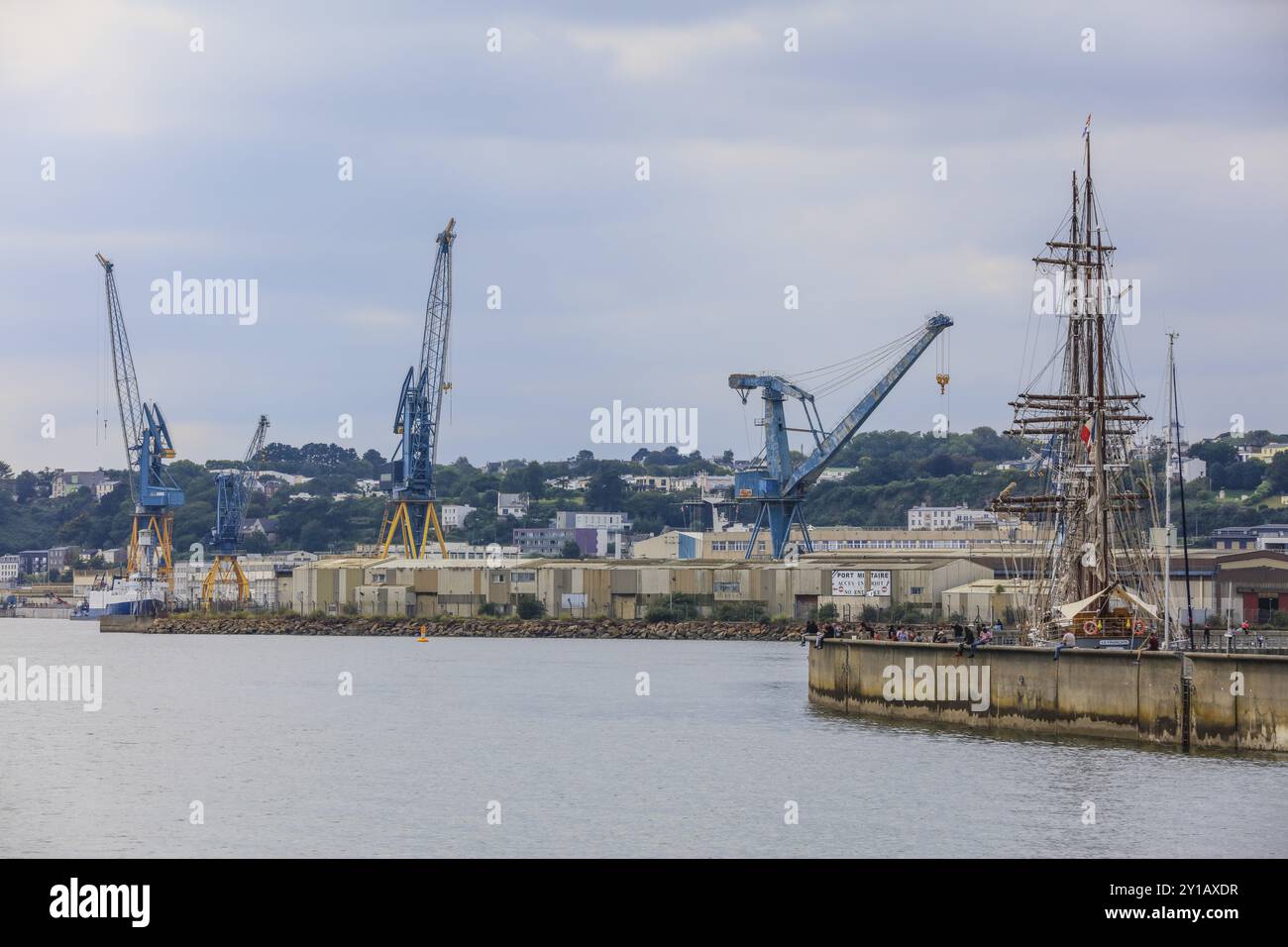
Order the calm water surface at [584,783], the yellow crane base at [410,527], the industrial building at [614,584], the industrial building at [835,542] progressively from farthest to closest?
the yellow crane base at [410,527] < the industrial building at [835,542] < the industrial building at [614,584] < the calm water surface at [584,783]

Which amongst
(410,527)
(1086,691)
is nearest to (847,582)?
(410,527)

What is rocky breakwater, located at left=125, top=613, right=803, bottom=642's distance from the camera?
13225 centimetres

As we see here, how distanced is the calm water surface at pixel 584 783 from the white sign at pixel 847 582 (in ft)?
177

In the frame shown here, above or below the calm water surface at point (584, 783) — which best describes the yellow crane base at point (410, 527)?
above

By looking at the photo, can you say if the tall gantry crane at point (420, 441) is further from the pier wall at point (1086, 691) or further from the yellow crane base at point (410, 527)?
the pier wall at point (1086, 691)

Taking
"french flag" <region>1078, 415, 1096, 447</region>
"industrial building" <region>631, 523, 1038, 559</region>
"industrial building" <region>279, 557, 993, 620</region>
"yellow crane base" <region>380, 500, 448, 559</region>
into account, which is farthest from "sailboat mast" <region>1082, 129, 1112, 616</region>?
"yellow crane base" <region>380, 500, 448, 559</region>

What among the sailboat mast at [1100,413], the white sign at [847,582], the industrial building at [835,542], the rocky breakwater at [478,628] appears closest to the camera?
the sailboat mast at [1100,413]

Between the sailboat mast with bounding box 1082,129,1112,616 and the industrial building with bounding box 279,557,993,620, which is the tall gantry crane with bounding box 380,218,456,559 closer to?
the industrial building with bounding box 279,557,993,620

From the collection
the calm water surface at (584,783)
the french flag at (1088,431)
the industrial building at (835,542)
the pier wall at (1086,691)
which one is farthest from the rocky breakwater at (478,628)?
the pier wall at (1086,691)

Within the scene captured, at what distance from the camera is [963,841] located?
36.8 meters

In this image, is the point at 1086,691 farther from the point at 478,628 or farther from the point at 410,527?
the point at 410,527

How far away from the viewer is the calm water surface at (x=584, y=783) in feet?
122
